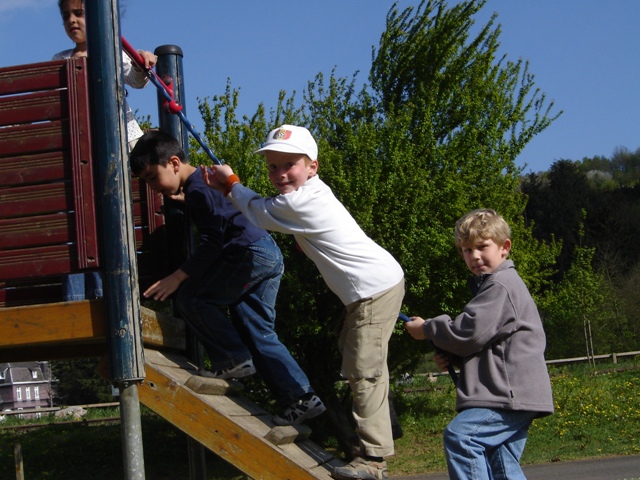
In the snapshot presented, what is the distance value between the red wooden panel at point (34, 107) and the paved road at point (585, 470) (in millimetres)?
13070

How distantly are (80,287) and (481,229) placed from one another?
2.29 m

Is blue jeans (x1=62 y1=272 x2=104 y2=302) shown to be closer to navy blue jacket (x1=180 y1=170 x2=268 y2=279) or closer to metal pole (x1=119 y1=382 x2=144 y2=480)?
navy blue jacket (x1=180 y1=170 x2=268 y2=279)

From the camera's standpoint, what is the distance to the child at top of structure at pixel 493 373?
12.4 ft

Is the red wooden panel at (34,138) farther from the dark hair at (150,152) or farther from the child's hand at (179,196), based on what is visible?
the child's hand at (179,196)

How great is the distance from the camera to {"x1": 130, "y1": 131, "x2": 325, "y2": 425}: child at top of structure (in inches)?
186

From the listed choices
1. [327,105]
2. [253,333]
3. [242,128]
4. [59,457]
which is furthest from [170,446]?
[253,333]

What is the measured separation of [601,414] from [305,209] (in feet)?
68.8

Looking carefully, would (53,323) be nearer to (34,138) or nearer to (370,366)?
(34,138)

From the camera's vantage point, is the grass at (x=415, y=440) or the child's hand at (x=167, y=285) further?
the grass at (x=415, y=440)

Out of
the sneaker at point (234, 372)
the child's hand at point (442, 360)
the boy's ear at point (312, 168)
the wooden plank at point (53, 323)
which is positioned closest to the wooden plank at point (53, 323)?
the wooden plank at point (53, 323)

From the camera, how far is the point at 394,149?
22.4 m

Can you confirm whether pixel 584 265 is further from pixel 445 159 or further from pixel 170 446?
pixel 170 446

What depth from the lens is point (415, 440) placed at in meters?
23.0

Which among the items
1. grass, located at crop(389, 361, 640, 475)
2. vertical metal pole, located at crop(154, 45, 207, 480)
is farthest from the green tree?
vertical metal pole, located at crop(154, 45, 207, 480)
